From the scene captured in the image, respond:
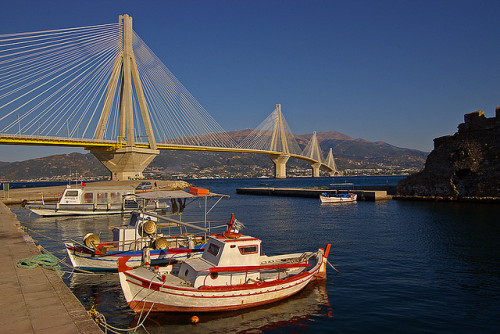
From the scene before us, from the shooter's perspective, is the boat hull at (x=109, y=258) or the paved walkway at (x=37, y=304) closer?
the paved walkway at (x=37, y=304)

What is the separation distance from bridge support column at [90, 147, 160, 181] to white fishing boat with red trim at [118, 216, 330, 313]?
54481 millimetres

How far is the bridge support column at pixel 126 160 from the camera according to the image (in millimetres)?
65625

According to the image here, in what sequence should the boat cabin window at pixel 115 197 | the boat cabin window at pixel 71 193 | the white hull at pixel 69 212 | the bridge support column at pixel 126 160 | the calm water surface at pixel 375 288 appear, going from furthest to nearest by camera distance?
the bridge support column at pixel 126 160, the boat cabin window at pixel 115 197, the boat cabin window at pixel 71 193, the white hull at pixel 69 212, the calm water surface at pixel 375 288

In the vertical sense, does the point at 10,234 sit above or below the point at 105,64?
below

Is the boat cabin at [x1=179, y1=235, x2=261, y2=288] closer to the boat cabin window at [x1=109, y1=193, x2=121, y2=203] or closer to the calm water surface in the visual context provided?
the calm water surface

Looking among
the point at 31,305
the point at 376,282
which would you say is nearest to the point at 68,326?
the point at 31,305

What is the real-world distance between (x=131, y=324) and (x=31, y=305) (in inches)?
131

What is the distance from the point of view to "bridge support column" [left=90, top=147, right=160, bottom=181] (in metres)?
65.6

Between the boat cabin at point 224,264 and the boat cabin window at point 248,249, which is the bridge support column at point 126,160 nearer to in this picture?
the boat cabin at point 224,264

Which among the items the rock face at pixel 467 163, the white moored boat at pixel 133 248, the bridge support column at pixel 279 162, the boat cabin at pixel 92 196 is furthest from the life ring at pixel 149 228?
the bridge support column at pixel 279 162

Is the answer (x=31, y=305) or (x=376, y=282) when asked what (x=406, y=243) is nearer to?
(x=376, y=282)

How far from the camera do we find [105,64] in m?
61.2

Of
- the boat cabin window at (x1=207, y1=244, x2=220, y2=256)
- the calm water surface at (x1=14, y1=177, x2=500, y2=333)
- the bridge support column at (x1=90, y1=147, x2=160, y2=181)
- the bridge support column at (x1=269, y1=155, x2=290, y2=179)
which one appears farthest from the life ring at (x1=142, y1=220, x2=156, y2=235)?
the bridge support column at (x1=269, y1=155, x2=290, y2=179)

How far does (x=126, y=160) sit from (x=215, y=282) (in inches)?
2303
